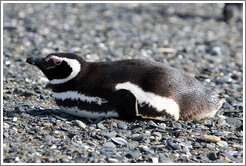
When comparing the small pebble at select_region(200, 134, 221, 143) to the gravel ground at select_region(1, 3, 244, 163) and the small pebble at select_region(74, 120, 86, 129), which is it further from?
the small pebble at select_region(74, 120, 86, 129)

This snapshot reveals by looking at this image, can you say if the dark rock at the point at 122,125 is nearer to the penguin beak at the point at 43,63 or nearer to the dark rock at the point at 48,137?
the dark rock at the point at 48,137

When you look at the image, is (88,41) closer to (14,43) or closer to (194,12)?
(14,43)

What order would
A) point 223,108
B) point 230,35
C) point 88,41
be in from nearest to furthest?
point 223,108, point 88,41, point 230,35

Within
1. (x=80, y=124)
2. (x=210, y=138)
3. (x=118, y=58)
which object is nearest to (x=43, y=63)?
(x=80, y=124)

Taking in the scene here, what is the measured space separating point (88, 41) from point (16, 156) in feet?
18.2

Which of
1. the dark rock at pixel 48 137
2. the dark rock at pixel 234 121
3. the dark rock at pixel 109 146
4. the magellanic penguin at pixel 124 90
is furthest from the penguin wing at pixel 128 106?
the dark rock at pixel 234 121

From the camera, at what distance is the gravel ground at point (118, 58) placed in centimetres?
365

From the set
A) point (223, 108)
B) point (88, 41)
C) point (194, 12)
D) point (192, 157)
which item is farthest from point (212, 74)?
point (194, 12)

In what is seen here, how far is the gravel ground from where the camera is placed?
12.0 feet

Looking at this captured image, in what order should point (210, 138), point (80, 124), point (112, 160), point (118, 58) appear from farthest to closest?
point (118, 58) → point (80, 124) → point (210, 138) → point (112, 160)

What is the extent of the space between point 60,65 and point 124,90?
0.74m

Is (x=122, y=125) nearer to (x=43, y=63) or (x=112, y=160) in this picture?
(x=112, y=160)

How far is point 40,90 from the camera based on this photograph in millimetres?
5270

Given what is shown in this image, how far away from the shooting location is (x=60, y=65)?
171 inches
